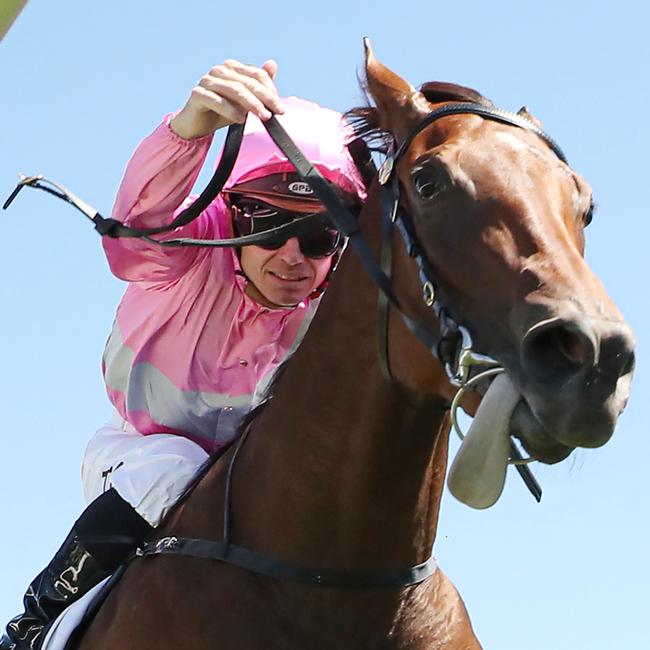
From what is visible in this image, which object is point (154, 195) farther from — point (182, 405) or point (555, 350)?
point (555, 350)

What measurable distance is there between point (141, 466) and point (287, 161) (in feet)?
5.15

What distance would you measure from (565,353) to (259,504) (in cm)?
173

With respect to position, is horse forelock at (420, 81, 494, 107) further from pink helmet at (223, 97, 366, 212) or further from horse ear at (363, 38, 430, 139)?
pink helmet at (223, 97, 366, 212)

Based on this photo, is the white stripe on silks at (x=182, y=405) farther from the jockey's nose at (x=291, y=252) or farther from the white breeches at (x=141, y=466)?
the jockey's nose at (x=291, y=252)

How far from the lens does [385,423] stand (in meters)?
6.21

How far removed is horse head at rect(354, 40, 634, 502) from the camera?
5262 mm

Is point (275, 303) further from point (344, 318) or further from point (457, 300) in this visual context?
point (457, 300)

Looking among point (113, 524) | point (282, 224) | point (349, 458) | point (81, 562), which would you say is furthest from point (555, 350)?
point (81, 562)

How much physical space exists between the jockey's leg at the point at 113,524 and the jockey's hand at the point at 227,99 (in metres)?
1.46

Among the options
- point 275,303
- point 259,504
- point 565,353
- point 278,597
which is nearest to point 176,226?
point 275,303

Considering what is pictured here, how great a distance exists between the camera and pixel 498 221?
5.74 meters

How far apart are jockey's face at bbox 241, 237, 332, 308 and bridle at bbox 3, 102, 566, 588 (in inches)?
19.8

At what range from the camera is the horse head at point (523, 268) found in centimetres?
526

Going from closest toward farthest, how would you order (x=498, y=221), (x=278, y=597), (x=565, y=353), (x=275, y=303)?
(x=565, y=353) < (x=498, y=221) < (x=278, y=597) < (x=275, y=303)
